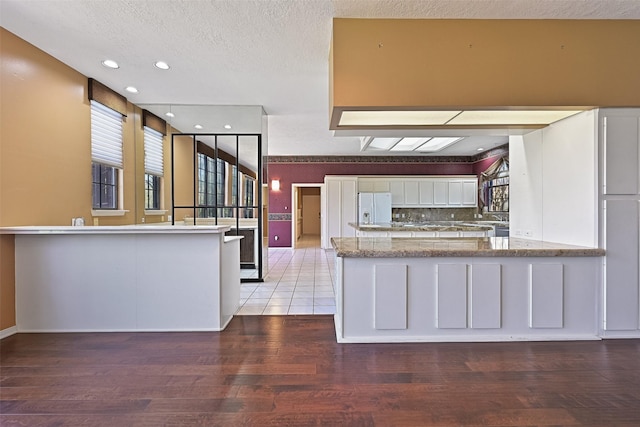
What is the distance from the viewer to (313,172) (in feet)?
28.7

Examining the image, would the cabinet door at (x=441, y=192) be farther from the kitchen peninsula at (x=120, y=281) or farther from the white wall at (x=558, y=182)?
the kitchen peninsula at (x=120, y=281)

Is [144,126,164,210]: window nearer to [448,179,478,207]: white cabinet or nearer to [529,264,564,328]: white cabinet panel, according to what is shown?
[529,264,564,328]: white cabinet panel

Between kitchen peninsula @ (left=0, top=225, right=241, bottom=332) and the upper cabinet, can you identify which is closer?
kitchen peninsula @ (left=0, top=225, right=241, bottom=332)

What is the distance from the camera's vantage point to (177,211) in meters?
4.82

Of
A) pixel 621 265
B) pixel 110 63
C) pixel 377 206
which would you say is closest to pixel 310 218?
pixel 377 206

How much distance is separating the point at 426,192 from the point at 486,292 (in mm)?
6012

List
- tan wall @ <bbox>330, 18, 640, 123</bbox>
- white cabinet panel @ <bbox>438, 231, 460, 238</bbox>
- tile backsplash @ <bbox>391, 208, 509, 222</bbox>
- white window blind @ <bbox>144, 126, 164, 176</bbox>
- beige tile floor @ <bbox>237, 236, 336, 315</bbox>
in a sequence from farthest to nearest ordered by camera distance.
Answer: tile backsplash @ <bbox>391, 208, 509, 222</bbox> < white cabinet panel @ <bbox>438, 231, 460, 238</bbox> < white window blind @ <bbox>144, 126, 164, 176</bbox> < beige tile floor @ <bbox>237, 236, 336, 315</bbox> < tan wall @ <bbox>330, 18, 640, 123</bbox>

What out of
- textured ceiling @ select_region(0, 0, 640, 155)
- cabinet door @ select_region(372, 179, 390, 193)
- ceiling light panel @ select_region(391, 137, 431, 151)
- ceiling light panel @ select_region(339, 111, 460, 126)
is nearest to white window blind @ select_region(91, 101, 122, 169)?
textured ceiling @ select_region(0, 0, 640, 155)

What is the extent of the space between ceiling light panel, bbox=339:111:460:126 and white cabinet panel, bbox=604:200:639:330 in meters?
1.52

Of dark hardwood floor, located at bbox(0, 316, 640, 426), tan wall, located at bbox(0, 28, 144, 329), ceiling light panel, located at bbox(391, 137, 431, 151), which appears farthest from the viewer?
ceiling light panel, located at bbox(391, 137, 431, 151)

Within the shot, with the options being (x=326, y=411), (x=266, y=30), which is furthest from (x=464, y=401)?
(x=266, y=30)

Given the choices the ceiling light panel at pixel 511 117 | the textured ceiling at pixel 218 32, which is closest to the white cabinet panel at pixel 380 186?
the textured ceiling at pixel 218 32

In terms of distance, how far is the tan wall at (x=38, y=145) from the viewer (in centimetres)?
264

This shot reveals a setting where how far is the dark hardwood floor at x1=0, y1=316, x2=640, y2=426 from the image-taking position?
166cm
